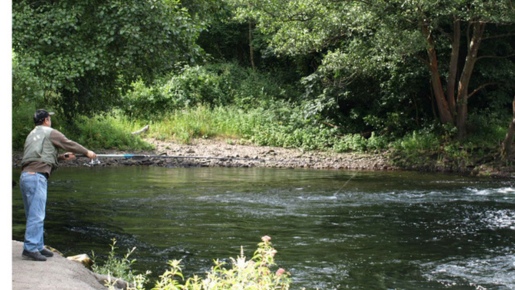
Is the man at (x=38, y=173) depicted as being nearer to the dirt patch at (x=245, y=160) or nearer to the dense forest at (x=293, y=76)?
the dense forest at (x=293, y=76)

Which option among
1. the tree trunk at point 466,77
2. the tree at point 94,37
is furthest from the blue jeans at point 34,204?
the tree trunk at point 466,77

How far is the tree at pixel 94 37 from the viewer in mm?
12797

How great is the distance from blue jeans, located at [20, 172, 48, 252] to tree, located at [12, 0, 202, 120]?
4.79 meters

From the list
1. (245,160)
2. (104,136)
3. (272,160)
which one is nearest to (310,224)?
A: (245,160)

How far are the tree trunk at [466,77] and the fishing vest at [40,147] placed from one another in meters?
17.2

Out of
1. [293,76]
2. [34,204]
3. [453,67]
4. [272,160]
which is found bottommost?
[272,160]

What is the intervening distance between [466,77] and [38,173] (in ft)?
59.6

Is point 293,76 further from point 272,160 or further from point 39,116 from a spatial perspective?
point 39,116

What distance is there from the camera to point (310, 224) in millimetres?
13352

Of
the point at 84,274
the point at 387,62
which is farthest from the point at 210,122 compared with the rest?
the point at 84,274

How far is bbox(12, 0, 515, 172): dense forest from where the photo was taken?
13180 mm

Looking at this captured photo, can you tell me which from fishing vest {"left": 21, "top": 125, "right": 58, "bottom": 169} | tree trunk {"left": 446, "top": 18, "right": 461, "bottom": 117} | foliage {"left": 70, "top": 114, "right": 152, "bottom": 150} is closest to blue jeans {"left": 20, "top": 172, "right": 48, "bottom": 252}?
fishing vest {"left": 21, "top": 125, "right": 58, "bottom": 169}

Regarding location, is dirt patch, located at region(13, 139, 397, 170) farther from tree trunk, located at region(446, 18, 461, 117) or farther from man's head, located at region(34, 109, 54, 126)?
man's head, located at region(34, 109, 54, 126)

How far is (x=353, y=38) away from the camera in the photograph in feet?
80.8
